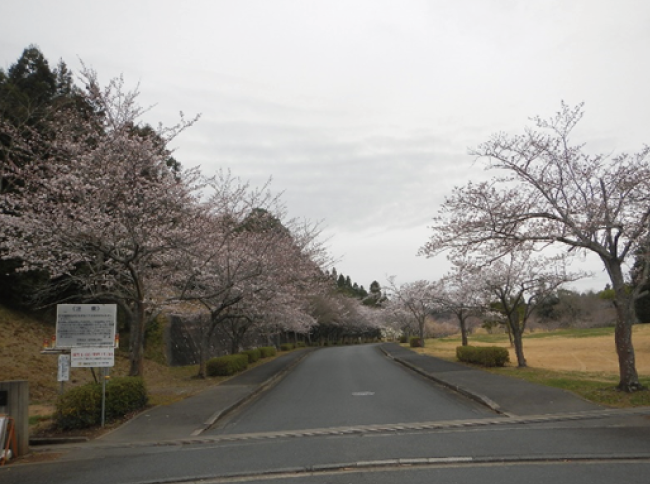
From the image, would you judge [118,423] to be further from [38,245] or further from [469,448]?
[469,448]

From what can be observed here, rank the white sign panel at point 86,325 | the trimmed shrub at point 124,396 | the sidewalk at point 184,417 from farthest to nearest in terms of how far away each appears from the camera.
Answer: the trimmed shrub at point 124,396 < the white sign panel at point 86,325 < the sidewalk at point 184,417

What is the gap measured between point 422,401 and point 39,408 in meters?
9.87

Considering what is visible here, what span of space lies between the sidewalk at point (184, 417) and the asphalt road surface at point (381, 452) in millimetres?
434

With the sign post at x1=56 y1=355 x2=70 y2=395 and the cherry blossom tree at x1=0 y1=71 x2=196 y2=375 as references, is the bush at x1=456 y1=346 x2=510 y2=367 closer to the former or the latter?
the cherry blossom tree at x1=0 y1=71 x2=196 y2=375

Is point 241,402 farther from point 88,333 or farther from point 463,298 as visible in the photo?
point 463,298

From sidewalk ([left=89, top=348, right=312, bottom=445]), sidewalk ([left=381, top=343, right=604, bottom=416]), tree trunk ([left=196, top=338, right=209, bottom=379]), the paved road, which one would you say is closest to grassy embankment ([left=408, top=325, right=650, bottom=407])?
sidewalk ([left=381, top=343, right=604, bottom=416])

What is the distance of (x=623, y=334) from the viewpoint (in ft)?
41.6

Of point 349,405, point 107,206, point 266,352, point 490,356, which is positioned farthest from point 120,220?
point 266,352

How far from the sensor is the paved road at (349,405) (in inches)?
444

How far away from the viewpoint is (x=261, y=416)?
12508 millimetres

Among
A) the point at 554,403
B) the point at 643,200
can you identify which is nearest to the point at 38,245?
the point at 554,403

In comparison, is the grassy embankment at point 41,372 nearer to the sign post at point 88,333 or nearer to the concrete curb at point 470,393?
the sign post at point 88,333

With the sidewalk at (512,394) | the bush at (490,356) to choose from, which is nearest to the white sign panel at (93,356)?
the sidewalk at (512,394)

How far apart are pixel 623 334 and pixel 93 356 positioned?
38.0 ft
